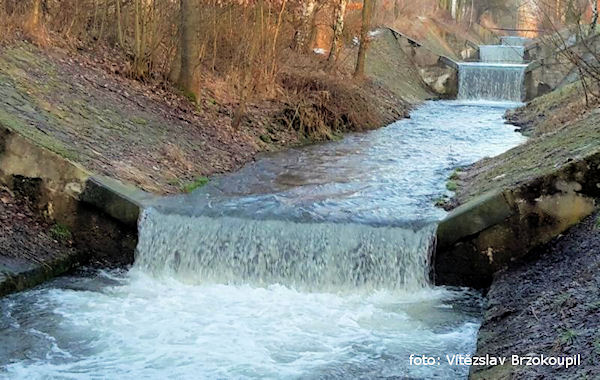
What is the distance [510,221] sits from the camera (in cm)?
823

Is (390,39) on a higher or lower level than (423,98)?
higher

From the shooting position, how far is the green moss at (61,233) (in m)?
8.98

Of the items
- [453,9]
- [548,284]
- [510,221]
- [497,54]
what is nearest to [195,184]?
[510,221]

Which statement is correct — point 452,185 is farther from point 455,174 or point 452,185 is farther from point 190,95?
point 190,95

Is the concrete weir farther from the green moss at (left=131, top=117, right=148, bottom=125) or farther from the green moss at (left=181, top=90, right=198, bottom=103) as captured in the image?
the green moss at (left=181, top=90, right=198, bottom=103)

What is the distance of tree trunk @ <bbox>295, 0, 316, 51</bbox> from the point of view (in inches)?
813

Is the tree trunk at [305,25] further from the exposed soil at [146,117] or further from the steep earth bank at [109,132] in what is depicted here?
the exposed soil at [146,117]

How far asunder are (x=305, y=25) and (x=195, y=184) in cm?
1096

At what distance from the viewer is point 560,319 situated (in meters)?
5.64

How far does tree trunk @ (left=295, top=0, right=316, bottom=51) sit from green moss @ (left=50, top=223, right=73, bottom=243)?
12.8 m

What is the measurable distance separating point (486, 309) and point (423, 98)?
2172 centimetres

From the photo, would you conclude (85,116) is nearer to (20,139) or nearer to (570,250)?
(20,139)

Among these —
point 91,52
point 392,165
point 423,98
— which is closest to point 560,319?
point 392,165

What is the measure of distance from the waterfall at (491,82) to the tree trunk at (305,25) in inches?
411
